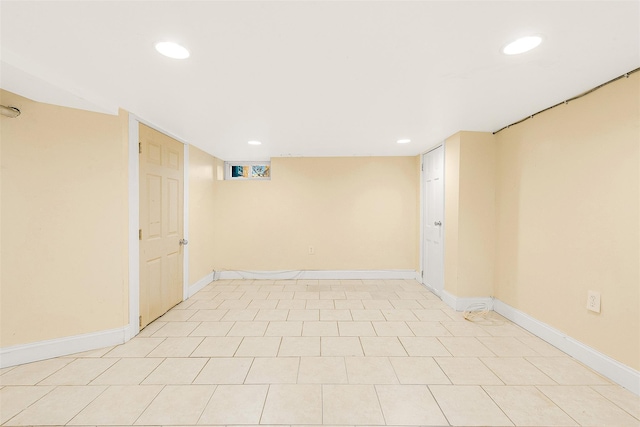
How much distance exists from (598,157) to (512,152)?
1013mm

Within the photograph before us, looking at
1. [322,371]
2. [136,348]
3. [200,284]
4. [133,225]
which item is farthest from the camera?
[200,284]

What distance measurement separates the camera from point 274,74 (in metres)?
1.95

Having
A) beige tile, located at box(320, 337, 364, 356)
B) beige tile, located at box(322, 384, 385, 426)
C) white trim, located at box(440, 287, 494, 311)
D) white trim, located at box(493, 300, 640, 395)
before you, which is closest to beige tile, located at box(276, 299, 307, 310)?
beige tile, located at box(320, 337, 364, 356)

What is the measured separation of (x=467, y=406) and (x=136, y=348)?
2739mm

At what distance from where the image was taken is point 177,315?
3.36 meters

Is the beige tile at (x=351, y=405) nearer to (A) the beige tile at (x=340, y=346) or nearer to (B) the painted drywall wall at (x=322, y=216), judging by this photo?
(A) the beige tile at (x=340, y=346)

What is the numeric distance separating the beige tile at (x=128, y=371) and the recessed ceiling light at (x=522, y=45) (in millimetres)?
3313

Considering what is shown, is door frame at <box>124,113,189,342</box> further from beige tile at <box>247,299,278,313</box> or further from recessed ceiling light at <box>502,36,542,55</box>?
recessed ceiling light at <box>502,36,542,55</box>

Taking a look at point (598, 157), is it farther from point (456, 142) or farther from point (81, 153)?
point (81, 153)

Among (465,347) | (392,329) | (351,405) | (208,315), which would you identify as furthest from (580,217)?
(208,315)

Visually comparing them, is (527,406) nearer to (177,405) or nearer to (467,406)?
(467,406)

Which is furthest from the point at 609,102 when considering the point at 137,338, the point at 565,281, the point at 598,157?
the point at 137,338

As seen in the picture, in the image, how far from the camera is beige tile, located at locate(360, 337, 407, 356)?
2453mm

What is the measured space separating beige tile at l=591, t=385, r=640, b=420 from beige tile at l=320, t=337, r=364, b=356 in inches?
65.9
